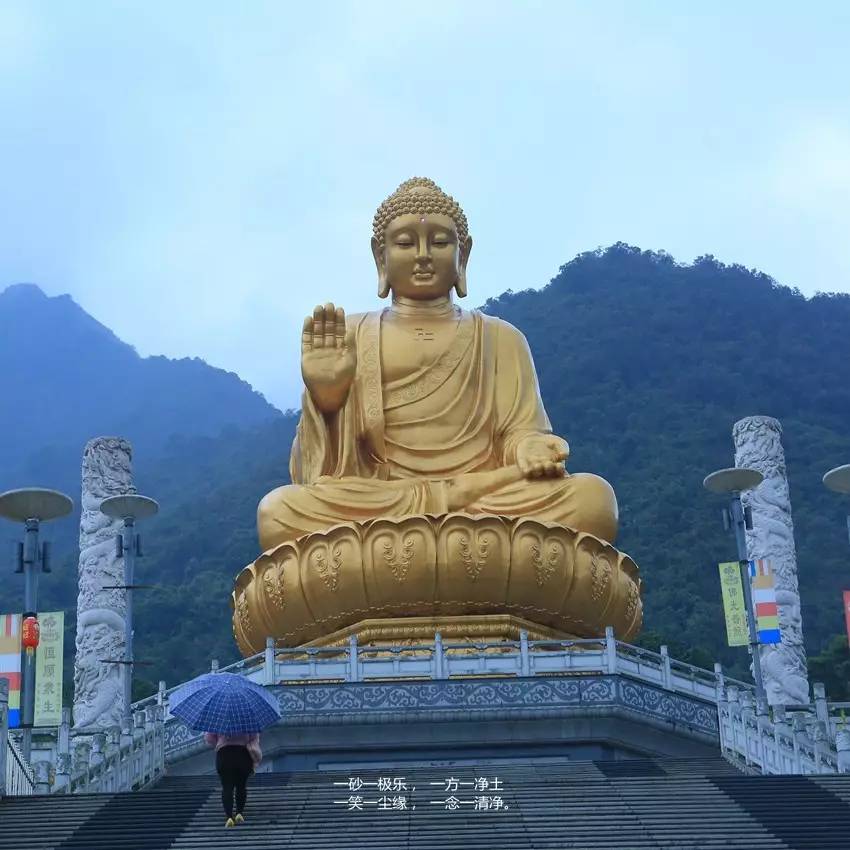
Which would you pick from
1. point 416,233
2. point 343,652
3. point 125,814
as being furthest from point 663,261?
point 125,814

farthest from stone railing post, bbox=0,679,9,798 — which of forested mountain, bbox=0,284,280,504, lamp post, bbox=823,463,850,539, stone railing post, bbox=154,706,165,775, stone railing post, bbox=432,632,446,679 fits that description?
forested mountain, bbox=0,284,280,504

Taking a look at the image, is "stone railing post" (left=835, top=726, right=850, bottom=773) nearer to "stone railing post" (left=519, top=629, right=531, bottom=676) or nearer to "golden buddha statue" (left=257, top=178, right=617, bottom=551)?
"stone railing post" (left=519, top=629, right=531, bottom=676)

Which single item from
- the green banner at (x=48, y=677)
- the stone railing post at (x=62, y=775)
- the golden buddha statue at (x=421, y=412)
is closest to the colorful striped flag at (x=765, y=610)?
the golden buddha statue at (x=421, y=412)

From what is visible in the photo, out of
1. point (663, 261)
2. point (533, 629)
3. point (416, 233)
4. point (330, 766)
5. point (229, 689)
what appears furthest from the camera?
point (663, 261)

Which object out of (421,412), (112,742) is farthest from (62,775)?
(421,412)

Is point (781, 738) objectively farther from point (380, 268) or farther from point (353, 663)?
point (380, 268)

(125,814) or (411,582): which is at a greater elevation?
(411,582)

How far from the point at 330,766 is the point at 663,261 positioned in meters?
35.5

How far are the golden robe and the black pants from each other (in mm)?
5080

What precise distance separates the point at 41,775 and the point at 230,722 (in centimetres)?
375

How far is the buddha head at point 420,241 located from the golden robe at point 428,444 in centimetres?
35

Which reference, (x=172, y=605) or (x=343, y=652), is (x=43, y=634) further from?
(x=172, y=605)

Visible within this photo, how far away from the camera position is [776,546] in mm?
16438

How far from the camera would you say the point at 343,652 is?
9789 millimetres
